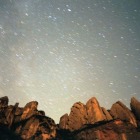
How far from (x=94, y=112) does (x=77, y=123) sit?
26.2ft

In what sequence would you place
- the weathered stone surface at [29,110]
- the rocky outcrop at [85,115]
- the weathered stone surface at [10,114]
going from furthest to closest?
1. the weathered stone surface at [29,110]
2. the weathered stone surface at [10,114]
3. the rocky outcrop at [85,115]

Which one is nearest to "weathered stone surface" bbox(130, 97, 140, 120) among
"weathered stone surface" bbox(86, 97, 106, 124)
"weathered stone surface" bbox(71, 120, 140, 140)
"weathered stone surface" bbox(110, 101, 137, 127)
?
"weathered stone surface" bbox(110, 101, 137, 127)

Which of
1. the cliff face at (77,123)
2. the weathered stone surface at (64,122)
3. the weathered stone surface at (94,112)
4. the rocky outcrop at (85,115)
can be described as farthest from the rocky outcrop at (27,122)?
the weathered stone surface at (94,112)

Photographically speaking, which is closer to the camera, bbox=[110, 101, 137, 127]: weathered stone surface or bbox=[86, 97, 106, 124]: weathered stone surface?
bbox=[110, 101, 137, 127]: weathered stone surface

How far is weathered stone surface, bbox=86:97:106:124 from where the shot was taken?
38944 millimetres

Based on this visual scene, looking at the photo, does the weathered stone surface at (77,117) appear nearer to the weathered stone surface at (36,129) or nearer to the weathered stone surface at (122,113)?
the weathered stone surface at (36,129)

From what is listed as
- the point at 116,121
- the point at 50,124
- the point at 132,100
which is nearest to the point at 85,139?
the point at 116,121

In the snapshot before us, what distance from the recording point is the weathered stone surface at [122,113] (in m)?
36.1

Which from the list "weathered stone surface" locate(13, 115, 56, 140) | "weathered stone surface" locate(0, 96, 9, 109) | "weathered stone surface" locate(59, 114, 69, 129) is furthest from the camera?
"weathered stone surface" locate(59, 114, 69, 129)

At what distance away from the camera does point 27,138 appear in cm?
3519

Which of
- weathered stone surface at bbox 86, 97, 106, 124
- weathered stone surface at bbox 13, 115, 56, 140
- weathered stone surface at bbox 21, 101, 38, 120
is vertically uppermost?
weathered stone surface at bbox 21, 101, 38, 120

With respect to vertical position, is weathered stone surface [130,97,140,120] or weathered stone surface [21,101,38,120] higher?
weathered stone surface [21,101,38,120]

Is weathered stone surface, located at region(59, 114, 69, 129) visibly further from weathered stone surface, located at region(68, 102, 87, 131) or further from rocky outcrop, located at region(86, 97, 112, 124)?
rocky outcrop, located at region(86, 97, 112, 124)

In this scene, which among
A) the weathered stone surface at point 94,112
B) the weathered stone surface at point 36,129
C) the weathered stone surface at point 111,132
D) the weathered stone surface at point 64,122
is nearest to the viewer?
the weathered stone surface at point 111,132
